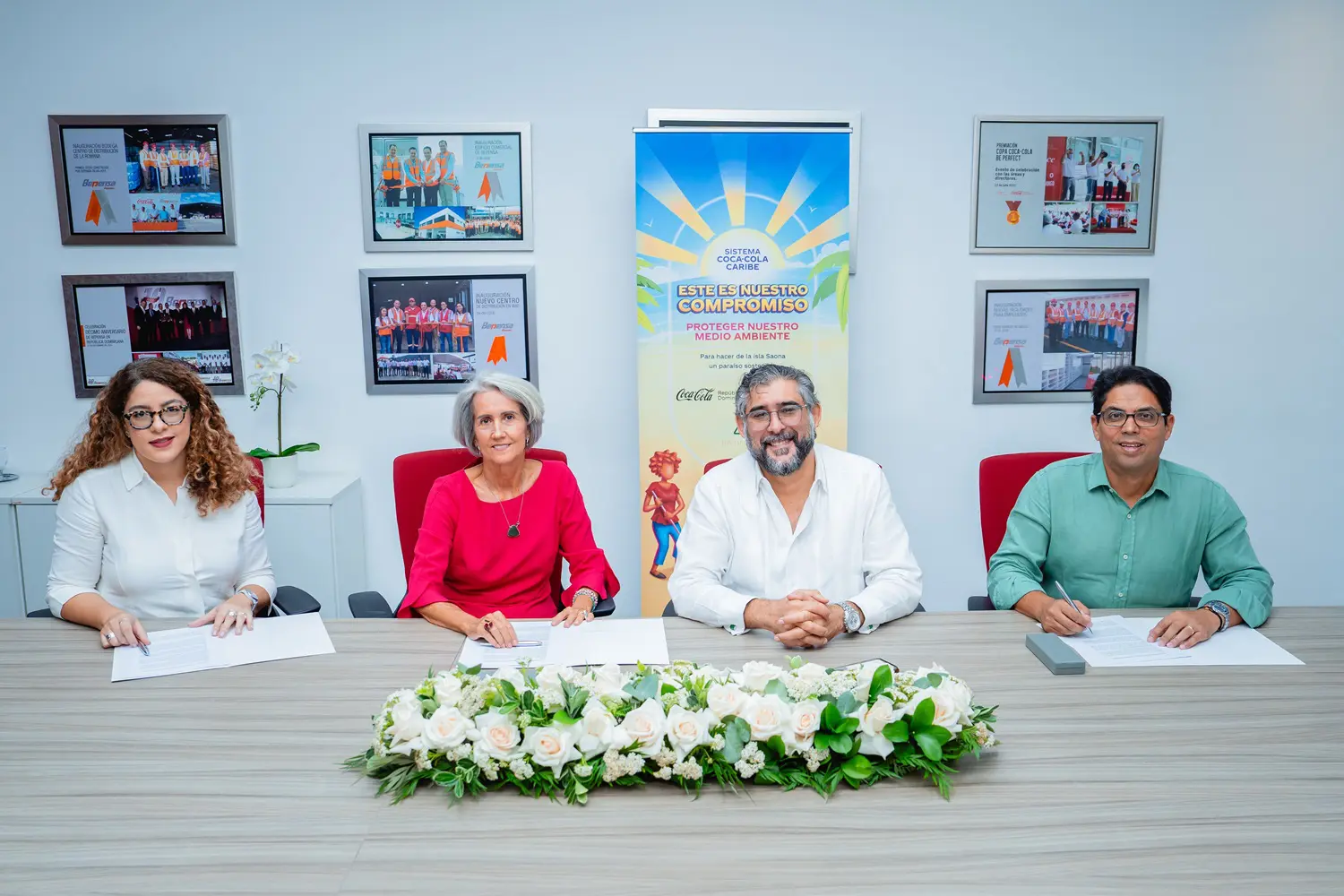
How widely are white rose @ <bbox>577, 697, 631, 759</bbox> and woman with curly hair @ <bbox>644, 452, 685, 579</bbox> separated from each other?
6.65 ft

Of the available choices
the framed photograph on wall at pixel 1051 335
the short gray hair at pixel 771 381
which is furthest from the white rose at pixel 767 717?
the framed photograph on wall at pixel 1051 335

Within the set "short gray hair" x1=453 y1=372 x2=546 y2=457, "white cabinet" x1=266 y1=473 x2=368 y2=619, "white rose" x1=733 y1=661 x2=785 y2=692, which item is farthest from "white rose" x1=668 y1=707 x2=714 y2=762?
"white cabinet" x1=266 y1=473 x2=368 y2=619

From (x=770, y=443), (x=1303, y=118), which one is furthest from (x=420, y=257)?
(x=1303, y=118)

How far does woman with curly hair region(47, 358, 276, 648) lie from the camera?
2.21 meters

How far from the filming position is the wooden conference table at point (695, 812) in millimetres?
1139

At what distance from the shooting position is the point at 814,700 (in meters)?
1.37

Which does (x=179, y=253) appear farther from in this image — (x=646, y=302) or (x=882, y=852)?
(x=882, y=852)

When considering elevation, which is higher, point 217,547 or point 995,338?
point 995,338

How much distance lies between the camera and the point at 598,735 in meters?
1.33

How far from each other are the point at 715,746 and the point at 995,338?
9.36 feet

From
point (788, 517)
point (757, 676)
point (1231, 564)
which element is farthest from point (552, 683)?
point (1231, 564)

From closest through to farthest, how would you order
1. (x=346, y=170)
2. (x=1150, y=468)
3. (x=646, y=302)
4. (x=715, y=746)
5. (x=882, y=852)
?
(x=882, y=852)
(x=715, y=746)
(x=1150, y=468)
(x=646, y=302)
(x=346, y=170)

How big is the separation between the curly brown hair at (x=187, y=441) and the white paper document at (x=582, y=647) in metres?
0.93

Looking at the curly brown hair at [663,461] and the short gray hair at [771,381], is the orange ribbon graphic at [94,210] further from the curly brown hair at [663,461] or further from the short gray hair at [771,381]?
the short gray hair at [771,381]
